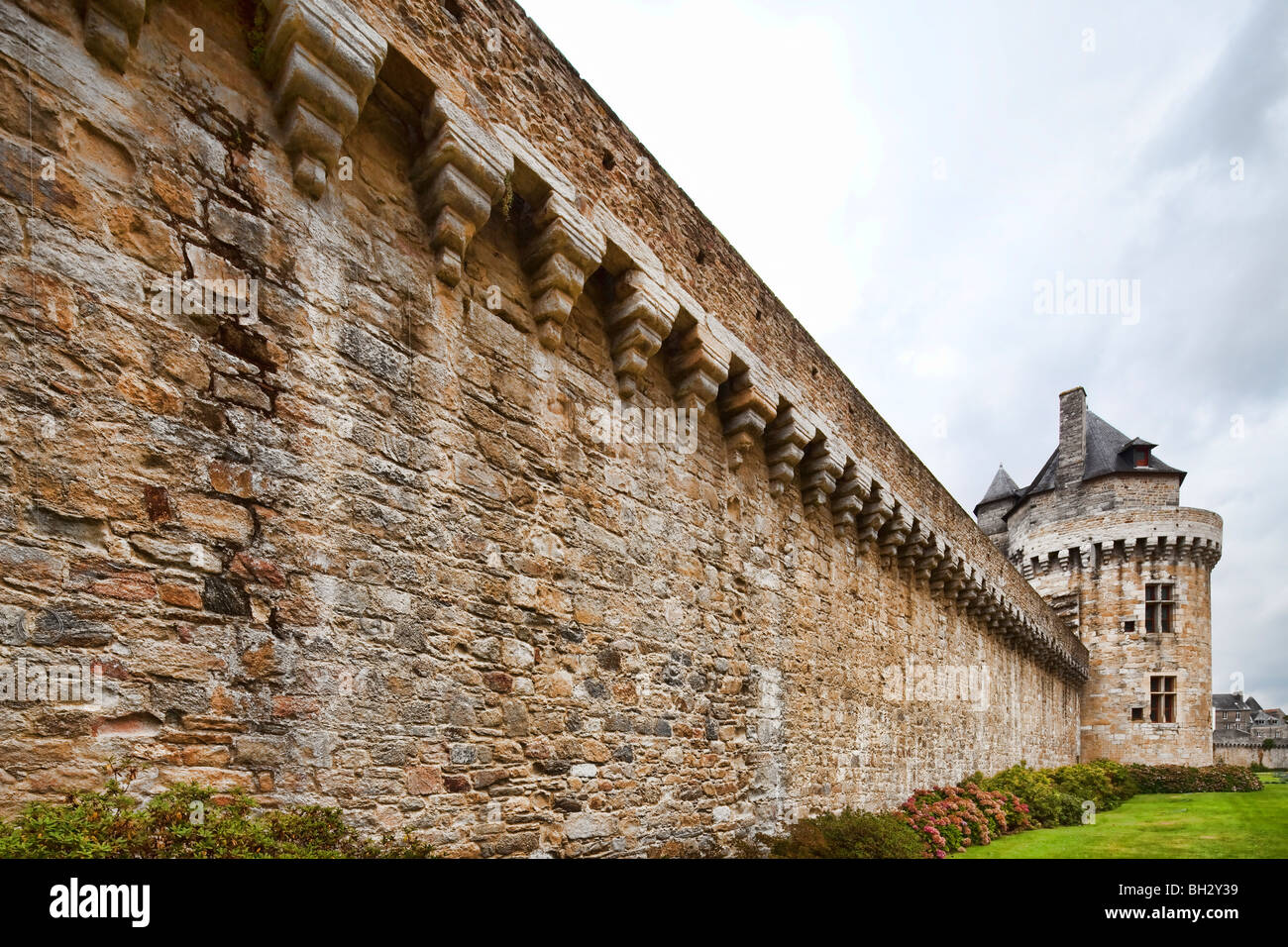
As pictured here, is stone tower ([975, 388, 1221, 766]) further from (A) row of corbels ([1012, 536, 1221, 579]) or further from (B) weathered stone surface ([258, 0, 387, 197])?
(B) weathered stone surface ([258, 0, 387, 197])

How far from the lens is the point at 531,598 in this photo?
177 inches

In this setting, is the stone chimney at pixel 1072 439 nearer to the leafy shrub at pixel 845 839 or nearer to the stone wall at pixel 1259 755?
the leafy shrub at pixel 845 839

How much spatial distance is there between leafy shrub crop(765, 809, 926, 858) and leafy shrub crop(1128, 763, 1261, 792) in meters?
20.2

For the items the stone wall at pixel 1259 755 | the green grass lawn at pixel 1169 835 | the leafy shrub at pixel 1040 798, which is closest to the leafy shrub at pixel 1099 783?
the green grass lawn at pixel 1169 835

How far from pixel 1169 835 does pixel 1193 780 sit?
13.6m

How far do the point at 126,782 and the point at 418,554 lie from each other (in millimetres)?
1574

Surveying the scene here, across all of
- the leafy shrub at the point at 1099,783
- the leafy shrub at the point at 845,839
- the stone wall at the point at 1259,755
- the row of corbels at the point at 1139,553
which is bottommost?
the stone wall at the point at 1259,755

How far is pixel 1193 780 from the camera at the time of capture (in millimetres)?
22344

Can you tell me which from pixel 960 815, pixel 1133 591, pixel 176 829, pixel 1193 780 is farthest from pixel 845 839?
pixel 1133 591

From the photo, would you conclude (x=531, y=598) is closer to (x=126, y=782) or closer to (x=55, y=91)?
(x=126, y=782)

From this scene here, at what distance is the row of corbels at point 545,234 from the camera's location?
3.44 meters

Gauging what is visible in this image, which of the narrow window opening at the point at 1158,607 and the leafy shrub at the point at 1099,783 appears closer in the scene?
the leafy shrub at the point at 1099,783

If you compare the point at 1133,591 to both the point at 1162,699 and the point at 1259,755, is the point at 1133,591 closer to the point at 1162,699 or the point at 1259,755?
the point at 1162,699

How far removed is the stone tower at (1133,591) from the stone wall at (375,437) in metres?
24.3
